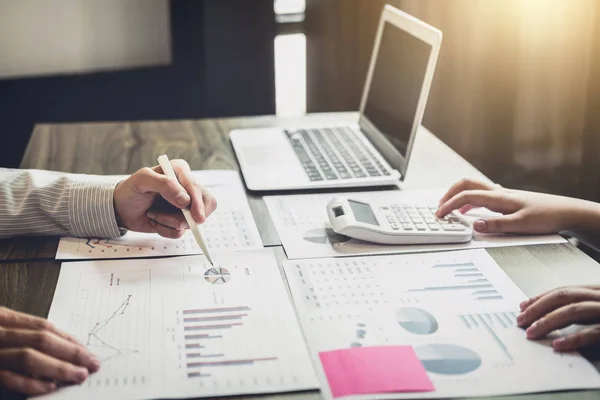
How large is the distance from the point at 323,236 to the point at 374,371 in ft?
1.25

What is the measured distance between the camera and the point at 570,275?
3.38 feet

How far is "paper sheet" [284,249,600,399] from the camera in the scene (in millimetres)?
801

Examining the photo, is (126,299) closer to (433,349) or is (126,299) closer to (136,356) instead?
(136,356)

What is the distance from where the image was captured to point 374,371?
81cm

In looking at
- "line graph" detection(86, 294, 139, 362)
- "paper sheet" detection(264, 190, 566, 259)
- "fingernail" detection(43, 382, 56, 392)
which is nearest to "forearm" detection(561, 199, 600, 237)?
"paper sheet" detection(264, 190, 566, 259)

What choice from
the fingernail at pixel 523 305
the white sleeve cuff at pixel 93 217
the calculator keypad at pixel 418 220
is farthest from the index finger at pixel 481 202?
the white sleeve cuff at pixel 93 217

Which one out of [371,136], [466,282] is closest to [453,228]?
[466,282]

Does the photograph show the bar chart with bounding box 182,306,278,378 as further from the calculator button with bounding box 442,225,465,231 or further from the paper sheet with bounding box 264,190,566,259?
the calculator button with bounding box 442,225,465,231

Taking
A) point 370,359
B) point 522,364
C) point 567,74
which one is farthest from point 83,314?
point 567,74

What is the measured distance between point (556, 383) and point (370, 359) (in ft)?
0.63

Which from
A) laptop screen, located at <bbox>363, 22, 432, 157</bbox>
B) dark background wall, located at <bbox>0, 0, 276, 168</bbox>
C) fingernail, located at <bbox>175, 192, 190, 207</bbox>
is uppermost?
laptop screen, located at <bbox>363, 22, 432, 157</bbox>

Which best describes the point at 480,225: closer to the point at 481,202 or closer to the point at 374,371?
the point at 481,202

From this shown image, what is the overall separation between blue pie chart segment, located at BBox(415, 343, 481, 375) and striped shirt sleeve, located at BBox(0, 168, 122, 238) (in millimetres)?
535

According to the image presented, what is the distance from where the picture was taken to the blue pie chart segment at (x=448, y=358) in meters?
0.81
